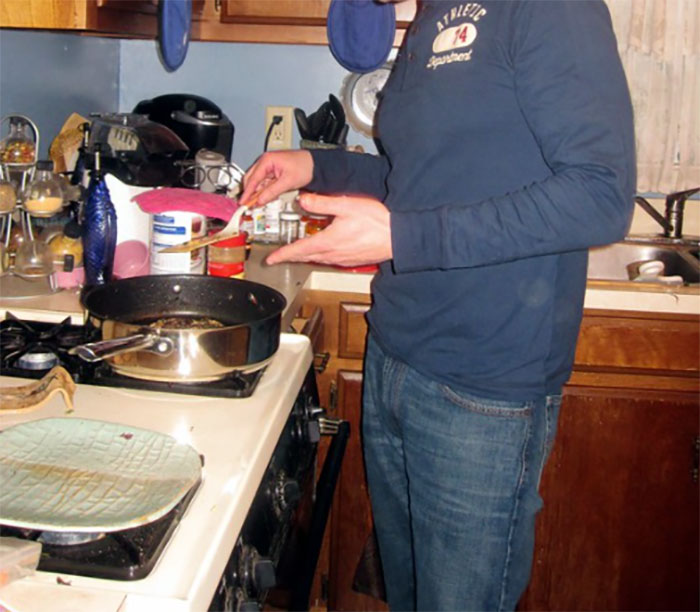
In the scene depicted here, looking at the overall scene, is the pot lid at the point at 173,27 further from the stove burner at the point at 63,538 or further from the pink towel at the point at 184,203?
the stove burner at the point at 63,538

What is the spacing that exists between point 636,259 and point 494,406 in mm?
1106

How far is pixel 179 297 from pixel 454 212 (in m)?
0.43

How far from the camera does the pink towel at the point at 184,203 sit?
1251 millimetres

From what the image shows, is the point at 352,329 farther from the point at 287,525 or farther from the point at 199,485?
the point at 199,485

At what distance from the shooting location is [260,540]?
2.44 feet

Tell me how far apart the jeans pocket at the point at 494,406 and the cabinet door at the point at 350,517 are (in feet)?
2.02

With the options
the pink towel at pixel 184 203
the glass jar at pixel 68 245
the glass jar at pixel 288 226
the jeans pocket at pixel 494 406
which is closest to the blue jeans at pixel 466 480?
the jeans pocket at pixel 494 406

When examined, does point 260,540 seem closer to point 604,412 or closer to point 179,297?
point 179,297

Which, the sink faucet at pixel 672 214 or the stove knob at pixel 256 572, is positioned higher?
the sink faucet at pixel 672 214

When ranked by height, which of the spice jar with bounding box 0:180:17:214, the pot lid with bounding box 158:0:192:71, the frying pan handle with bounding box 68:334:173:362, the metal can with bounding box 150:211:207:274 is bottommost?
the frying pan handle with bounding box 68:334:173:362

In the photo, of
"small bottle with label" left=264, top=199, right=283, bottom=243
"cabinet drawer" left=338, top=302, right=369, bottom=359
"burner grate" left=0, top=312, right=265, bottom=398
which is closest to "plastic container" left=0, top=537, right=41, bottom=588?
"burner grate" left=0, top=312, right=265, bottom=398

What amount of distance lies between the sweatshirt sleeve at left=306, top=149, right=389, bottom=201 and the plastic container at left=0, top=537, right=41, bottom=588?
875mm

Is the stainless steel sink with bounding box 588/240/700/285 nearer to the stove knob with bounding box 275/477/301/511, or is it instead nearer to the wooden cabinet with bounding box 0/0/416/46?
the wooden cabinet with bounding box 0/0/416/46

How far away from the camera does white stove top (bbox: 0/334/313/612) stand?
1.71 feet
